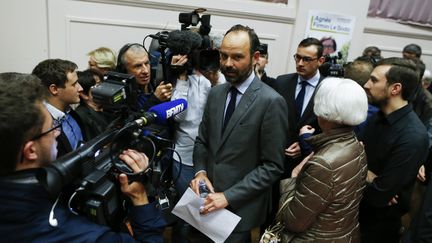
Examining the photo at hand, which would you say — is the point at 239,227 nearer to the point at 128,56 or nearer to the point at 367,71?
the point at 128,56

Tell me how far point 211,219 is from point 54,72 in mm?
1098

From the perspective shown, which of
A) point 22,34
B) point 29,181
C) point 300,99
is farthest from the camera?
point 22,34

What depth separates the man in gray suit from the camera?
137cm

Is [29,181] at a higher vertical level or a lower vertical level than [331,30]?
lower

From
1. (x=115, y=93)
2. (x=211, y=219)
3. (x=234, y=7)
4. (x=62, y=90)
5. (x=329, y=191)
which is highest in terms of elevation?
(x=234, y=7)

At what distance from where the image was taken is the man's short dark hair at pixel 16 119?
2.24ft

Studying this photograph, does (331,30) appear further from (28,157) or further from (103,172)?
(28,157)

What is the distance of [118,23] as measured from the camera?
296cm

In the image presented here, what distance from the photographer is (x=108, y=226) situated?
0.81 metres

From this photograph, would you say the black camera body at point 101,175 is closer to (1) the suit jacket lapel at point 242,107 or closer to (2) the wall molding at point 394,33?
(1) the suit jacket lapel at point 242,107

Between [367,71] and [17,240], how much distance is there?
2132 mm

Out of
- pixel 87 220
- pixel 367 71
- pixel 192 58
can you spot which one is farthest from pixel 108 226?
pixel 367 71

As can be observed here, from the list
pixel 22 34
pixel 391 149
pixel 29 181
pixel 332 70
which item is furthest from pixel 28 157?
pixel 22 34

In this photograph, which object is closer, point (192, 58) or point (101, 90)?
point (101, 90)
